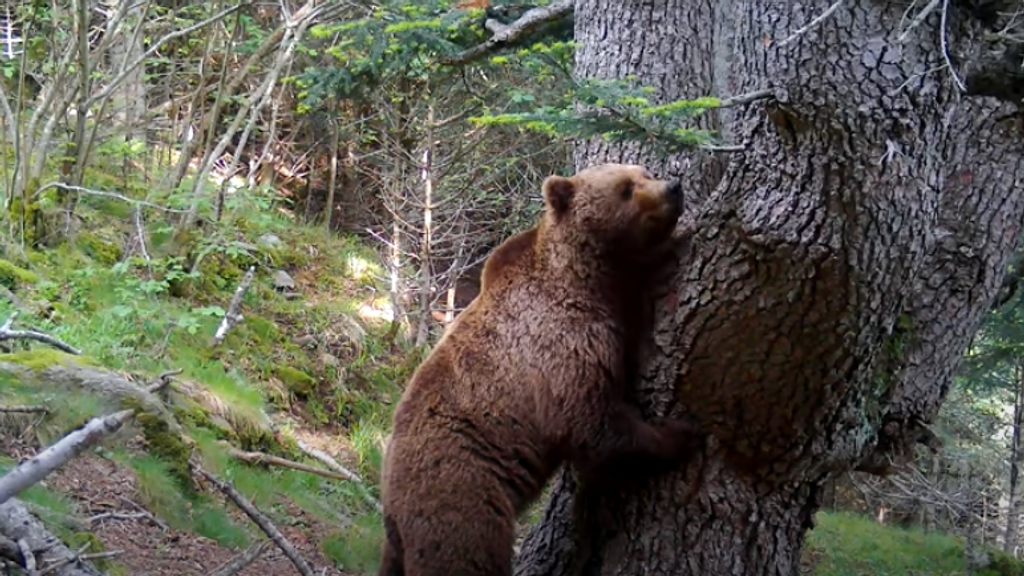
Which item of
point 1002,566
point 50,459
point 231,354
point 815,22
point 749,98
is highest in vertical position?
point 815,22

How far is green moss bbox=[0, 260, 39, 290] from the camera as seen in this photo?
356 inches

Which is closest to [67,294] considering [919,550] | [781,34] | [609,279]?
[609,279]

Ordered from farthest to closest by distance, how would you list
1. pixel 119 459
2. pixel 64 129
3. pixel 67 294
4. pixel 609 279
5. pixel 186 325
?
pixel 64 129, pixel 67 294, pixel 186 325, pixel 119 459, pixel 609 279

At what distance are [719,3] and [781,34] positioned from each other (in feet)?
5.84

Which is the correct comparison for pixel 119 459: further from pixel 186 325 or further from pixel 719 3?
pixel 719 3

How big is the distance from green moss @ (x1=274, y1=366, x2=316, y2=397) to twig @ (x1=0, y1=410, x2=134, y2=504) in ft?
21.5

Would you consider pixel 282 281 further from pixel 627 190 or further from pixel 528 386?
pixel 627 190

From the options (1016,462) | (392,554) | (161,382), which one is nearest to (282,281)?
(161,382)

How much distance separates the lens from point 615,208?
480 cm

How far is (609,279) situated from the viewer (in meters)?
4.84

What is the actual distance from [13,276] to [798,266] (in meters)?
7.71

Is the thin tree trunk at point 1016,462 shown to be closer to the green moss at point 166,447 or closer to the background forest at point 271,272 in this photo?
the background forest at point 271,272

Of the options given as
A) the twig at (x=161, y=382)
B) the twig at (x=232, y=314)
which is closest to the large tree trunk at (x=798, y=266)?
the twig at (x=161, y=382)

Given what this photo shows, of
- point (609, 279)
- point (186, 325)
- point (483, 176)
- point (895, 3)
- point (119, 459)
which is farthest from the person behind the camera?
point (483, 176)
